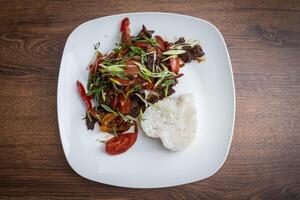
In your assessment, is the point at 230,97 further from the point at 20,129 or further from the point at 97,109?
the point at 20,129

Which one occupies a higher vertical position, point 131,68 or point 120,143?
point 131,68

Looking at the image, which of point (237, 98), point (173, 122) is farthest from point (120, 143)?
point (237, 98)

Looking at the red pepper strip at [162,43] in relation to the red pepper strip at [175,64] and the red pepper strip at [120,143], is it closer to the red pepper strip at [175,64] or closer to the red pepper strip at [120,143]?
the red pepper strip at [175,64]

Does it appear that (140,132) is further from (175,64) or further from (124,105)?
(175,64)

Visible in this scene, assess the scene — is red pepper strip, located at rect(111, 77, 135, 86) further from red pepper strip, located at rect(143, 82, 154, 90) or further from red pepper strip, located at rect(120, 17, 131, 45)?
red pepper strip, located at rect(120, 17, 131, 45)

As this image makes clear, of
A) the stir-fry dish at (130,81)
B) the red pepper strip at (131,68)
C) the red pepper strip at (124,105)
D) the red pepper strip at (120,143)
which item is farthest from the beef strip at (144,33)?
the red pepper strip at (120,143)

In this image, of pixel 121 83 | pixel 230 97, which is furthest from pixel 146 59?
pixel 230 97
